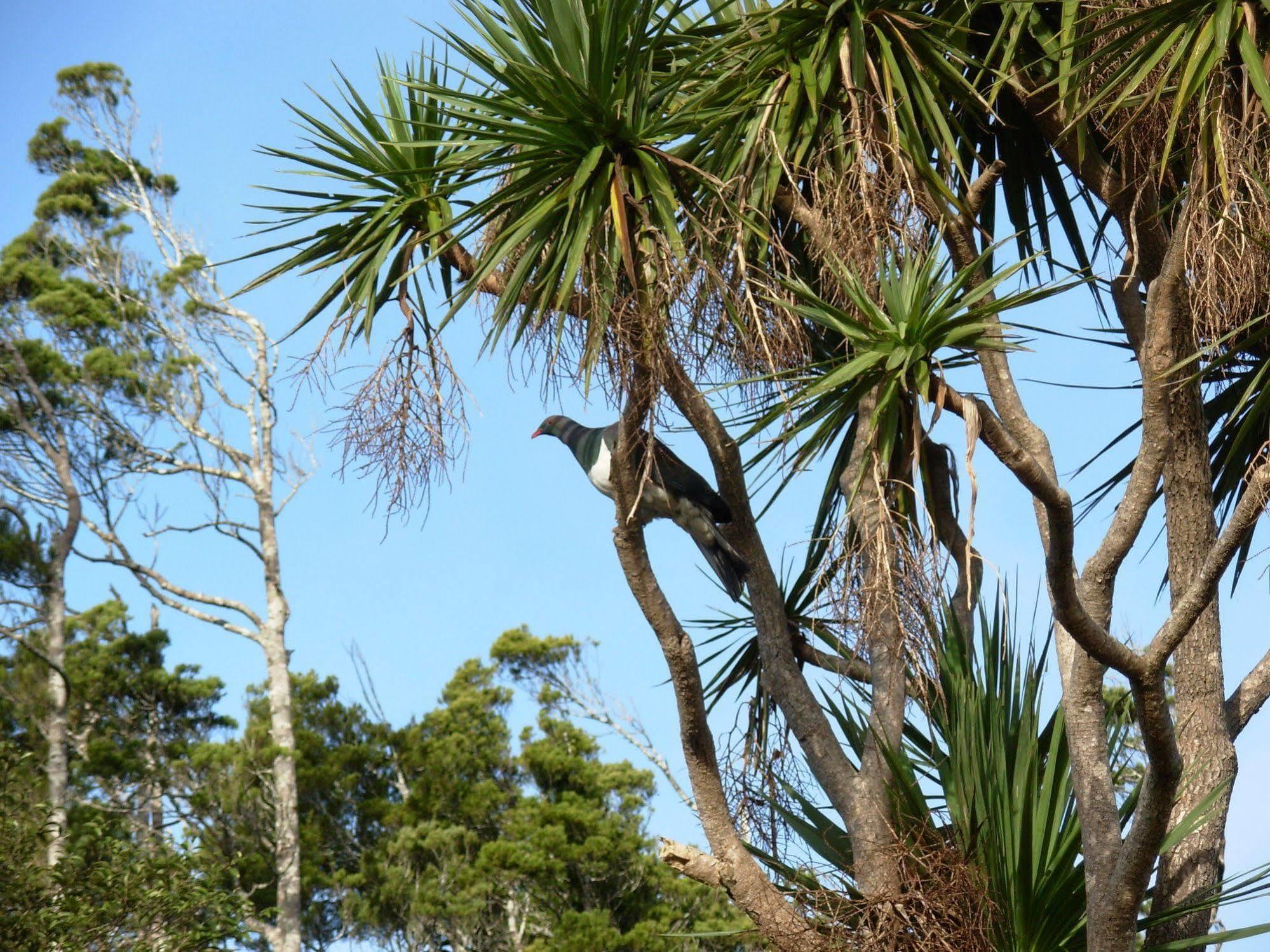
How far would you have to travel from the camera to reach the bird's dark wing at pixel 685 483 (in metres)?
4.52

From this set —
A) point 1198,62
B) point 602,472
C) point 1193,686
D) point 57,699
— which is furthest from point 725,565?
point 57,699

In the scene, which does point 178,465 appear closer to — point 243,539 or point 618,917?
point 243,539

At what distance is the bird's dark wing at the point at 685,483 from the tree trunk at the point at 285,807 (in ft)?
30.3

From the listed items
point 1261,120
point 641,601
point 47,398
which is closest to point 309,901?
point 47,398

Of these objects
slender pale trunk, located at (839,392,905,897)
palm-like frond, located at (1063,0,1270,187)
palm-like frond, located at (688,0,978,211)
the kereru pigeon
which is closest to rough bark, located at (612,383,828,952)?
slender pale trunk, located at (839,392,905,897)

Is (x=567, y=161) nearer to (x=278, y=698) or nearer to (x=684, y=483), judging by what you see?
(x=684, y=483)

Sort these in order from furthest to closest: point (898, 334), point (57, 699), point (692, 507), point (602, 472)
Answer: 1. point (57, 699)
2. point (602, 472)
3. point (692, 507)
4. point (898, 334)

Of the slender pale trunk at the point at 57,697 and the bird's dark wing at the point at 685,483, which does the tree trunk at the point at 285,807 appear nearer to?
the slender pale trunk at the point at 57,697

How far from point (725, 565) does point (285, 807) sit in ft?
31.5

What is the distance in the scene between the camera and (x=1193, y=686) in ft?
13.4

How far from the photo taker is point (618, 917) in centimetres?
1154

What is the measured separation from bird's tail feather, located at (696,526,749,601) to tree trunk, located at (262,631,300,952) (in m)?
9.13

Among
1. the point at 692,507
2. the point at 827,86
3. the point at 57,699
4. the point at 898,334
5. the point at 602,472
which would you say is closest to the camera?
the point at 898,334

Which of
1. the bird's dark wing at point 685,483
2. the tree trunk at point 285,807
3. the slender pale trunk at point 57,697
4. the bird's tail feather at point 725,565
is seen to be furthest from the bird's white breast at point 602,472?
the tree trunk at point 285,807
